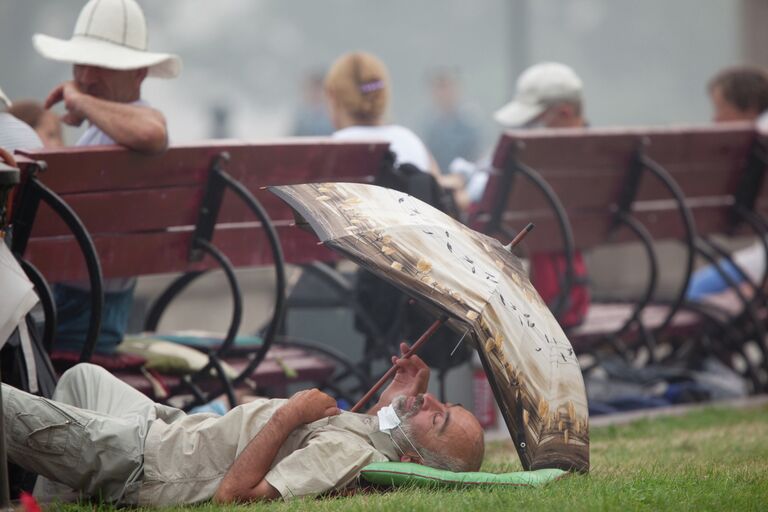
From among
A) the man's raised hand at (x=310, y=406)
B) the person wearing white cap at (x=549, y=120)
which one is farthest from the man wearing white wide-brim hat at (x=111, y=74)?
the person wearing white cap at (x=549, y=120)

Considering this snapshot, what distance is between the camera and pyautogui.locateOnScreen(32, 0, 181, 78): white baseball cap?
235 inches

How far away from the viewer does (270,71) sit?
50.0ft

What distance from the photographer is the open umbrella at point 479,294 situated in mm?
4516

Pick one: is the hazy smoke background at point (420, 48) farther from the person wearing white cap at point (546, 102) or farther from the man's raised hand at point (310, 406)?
the man's raised hand at point (310, 406)

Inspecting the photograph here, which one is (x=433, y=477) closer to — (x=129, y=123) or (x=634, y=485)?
(x=634, y=485)

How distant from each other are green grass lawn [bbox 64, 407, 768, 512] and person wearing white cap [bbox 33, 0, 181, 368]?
1.63m

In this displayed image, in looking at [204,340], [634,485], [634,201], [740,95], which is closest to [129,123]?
[204,340]

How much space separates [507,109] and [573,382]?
3.76 meters

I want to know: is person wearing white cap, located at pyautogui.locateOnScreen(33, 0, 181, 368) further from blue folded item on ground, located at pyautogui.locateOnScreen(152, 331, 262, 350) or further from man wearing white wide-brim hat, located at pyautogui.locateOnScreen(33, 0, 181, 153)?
blue folded item on ground, located at pyautogui.locateOnScreen(152, 331, 262, 350)

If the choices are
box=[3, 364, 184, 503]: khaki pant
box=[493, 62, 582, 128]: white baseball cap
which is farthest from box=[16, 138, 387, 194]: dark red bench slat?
box=[493, 62, 582, 128]: white baseball cap

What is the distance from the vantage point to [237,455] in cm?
462

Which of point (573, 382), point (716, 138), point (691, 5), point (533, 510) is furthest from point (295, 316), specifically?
point (691, 5)

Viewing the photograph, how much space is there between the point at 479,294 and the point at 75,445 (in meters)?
1.28

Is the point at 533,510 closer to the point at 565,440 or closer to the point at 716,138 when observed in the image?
the point at 565,440
